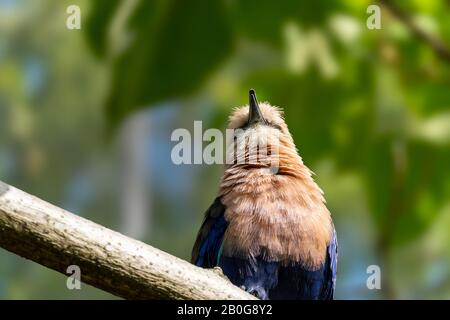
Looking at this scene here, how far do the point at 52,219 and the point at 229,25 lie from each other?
3.79 feet

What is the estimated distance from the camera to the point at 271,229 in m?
3.55

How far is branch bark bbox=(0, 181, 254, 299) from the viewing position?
2.57 m

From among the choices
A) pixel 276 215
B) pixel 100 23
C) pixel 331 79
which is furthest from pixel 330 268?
pixel 100 23

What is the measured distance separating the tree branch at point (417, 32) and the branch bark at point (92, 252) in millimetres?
1415

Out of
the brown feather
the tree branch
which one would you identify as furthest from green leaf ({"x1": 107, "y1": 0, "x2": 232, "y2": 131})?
the tree branch

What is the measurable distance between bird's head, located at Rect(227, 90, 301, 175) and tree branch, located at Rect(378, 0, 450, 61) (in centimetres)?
58

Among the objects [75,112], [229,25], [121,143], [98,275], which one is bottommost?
[98,275]

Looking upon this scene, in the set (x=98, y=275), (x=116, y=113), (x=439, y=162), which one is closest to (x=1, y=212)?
(x=98, y=275)

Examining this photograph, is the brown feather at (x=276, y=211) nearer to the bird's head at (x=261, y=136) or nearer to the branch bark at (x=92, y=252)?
the bird's head at (x=261, y=136)

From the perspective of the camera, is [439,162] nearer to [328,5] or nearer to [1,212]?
[328,5]

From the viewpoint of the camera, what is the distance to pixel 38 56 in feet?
56.7

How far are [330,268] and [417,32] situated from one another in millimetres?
928

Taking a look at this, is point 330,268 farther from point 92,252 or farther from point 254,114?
point 92,252

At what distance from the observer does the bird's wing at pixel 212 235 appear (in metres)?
3.66
